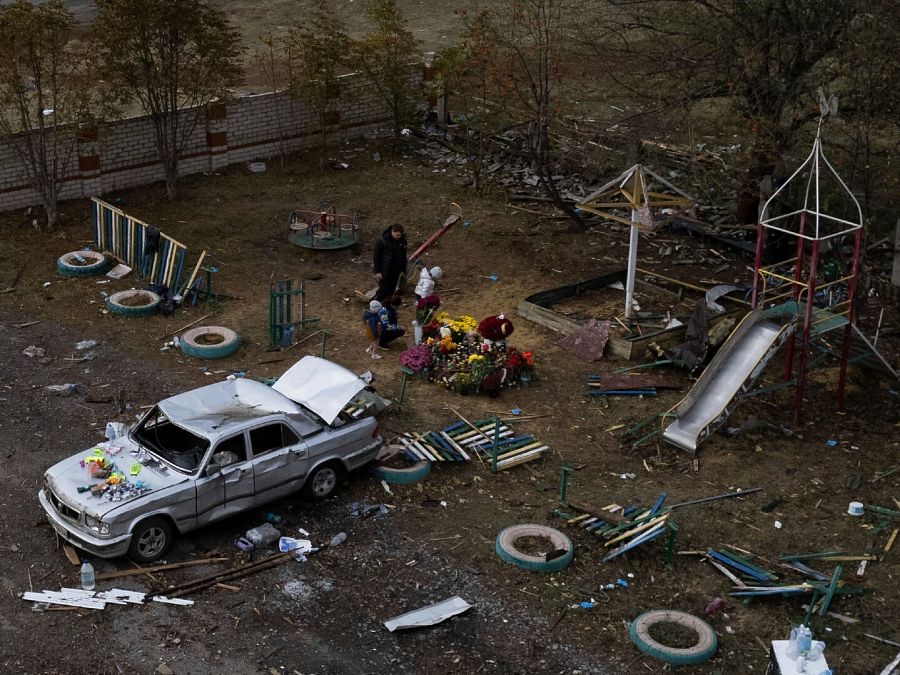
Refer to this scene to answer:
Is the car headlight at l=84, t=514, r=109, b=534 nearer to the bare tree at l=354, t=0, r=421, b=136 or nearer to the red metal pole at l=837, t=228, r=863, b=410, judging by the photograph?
the red metal pole at l=837, t=228, r=863, b=410

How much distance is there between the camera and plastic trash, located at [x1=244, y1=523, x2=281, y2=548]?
12.2 metres

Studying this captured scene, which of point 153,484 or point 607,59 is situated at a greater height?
point 607,59

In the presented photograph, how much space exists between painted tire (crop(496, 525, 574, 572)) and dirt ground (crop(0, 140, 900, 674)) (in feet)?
0.37

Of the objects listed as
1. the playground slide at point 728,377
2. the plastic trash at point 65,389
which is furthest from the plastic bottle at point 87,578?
the playground slide at point 728,377

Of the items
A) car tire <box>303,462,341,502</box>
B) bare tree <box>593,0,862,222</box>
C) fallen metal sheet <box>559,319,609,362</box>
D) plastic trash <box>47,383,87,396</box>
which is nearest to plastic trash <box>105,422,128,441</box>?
plastic trash <box>47,383,87,396</box>

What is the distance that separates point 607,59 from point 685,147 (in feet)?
11.6

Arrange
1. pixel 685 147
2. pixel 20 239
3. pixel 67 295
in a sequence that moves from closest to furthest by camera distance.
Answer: pixel 67 295 → pixel 20 239 → pixel 685 147

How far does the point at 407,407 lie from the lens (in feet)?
50.4

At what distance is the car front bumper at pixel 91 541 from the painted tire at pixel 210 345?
5.11m

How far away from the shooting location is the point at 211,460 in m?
12.1

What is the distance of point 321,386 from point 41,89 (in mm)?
10566

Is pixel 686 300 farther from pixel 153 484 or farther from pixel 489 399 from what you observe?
pixel 153 484

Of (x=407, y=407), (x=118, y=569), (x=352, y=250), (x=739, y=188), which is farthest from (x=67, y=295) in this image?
(x=739, y=188)

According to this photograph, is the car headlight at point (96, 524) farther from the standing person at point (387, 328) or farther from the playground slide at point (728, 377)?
the playground slide at point (728, 377)
